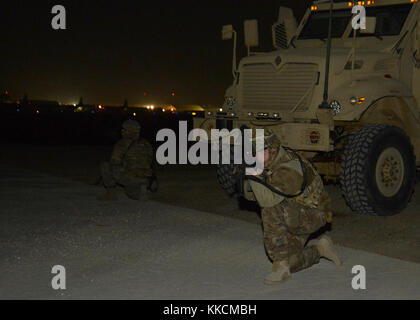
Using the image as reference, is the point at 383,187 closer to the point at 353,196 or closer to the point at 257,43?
the point at 353,196

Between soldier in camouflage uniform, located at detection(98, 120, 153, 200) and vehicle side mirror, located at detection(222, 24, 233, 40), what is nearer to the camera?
soldier in camouflage uniform, located at detection(98, 120, 153, 200)

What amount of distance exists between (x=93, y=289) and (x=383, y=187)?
4.52 metres

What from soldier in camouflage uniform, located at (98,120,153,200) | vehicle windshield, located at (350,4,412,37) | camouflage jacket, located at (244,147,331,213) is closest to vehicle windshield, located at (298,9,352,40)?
vehicle windshield, located at (350,4,412,37)

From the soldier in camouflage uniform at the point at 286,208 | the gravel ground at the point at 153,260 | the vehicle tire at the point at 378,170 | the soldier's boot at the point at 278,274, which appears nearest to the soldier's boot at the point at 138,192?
the gravel ground at the point at 153,260

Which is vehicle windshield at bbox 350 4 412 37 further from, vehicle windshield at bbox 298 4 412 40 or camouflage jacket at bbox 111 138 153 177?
camouflage jacket at bbox 111 138 153 177

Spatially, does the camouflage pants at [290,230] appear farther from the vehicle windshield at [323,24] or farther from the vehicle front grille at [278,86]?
the vehicle windshield at [323,24]

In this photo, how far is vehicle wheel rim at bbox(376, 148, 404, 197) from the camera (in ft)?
26.9

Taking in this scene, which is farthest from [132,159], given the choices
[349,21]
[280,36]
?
[349,21]

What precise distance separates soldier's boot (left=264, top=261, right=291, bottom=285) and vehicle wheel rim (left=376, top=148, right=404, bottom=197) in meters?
3.36

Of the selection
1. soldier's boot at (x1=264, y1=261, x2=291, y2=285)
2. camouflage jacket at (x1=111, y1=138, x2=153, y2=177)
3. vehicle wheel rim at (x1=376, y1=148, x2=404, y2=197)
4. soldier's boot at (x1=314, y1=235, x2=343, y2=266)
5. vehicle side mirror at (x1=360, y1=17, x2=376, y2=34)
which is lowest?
soldier's boot at (x1=264, y1=261, x2=291, y2=285)

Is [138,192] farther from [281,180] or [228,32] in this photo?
[281,180]

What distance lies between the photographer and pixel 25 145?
2003 centimetres

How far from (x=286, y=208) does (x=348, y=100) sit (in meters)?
3.59
